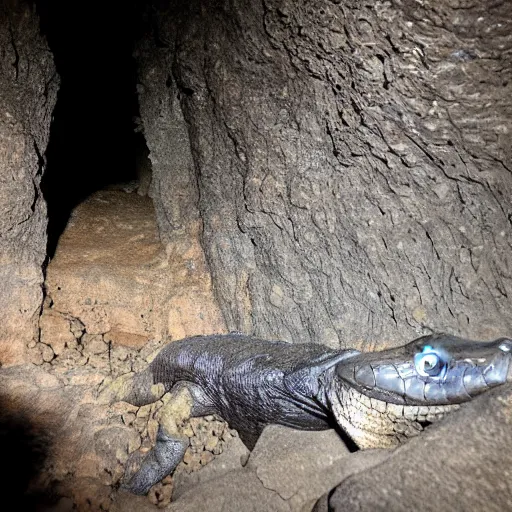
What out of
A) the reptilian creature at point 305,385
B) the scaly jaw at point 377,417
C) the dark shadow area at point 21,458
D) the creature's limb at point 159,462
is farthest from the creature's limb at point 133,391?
the scaly jaw at point 377,417

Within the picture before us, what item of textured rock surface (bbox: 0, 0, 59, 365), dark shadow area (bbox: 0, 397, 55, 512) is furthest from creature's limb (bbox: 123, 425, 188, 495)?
textured rock surface (bbox: 0, 0, 59, 365)

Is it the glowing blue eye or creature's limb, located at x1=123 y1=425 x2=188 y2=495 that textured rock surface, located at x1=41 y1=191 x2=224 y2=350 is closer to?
creature's limb, located at x1=123 y1=425 x2=188 y2=495

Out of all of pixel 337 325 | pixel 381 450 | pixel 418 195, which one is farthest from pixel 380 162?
pixel 381 450

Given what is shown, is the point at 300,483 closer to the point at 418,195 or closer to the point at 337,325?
the point at 337,325

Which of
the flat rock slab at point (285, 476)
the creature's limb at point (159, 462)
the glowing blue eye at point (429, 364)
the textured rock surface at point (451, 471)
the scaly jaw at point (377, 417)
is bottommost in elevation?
the creature's limb at point (159, 462)

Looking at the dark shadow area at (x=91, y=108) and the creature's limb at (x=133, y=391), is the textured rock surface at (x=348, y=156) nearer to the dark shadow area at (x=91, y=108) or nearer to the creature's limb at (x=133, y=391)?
the creature's limb at (x=133, y=391)

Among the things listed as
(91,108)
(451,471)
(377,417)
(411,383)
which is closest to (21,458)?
(377,417)

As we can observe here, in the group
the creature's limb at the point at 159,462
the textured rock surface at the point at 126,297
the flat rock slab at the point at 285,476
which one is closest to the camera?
the flat rock slab at the point at 285,476
